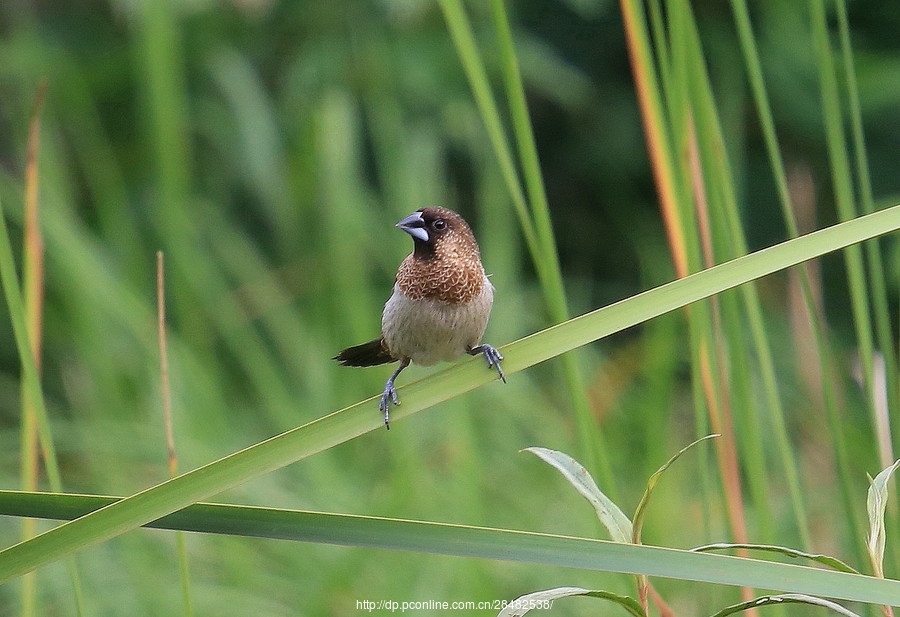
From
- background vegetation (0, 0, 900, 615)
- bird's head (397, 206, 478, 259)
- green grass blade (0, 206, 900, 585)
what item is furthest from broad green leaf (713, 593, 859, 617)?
background vegetation (0, 0, 900, 615)

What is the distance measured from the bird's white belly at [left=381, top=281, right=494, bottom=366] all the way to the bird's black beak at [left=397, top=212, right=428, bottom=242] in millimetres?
131

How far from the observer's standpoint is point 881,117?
3682mm

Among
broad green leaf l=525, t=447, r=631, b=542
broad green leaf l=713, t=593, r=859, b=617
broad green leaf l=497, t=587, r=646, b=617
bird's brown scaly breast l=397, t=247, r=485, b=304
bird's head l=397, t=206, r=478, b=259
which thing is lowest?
broad green leaf l=713, t=593, r=859, b=617

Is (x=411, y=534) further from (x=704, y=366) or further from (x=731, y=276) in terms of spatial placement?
(x=704, y=366)

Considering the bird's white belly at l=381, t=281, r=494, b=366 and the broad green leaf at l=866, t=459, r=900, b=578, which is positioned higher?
the bird's white belly at l=381, t=281, r=494, b=366

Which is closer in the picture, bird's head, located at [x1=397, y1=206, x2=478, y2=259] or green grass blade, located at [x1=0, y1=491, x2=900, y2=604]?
green grass blade, located at [x1=0, y1=491, x2=900, y2=604]

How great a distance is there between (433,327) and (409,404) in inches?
28.4

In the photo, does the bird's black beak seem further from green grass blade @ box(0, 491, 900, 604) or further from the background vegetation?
green grass blade @ box(0, 491, 900, 604)

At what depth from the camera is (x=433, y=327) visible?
2029mm

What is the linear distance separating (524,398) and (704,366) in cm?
182

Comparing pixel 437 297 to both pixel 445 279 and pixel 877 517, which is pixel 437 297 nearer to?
pixel 445 279

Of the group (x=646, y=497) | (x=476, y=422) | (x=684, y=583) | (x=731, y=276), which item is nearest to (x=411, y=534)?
(x=646, y=497)

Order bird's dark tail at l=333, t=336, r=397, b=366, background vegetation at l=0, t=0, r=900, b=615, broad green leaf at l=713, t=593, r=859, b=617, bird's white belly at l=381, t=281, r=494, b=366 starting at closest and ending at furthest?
broad green leaf at l=713, t=593, r=859, b=617 → bird's white belly at l=381, t=281, r=494, b=366 → bird's dark tail at l=333, t=336, r=397, b=366 → background vegetation at l=0, t=0, r=900, b=615

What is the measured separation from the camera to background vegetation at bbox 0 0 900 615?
9.93ft
